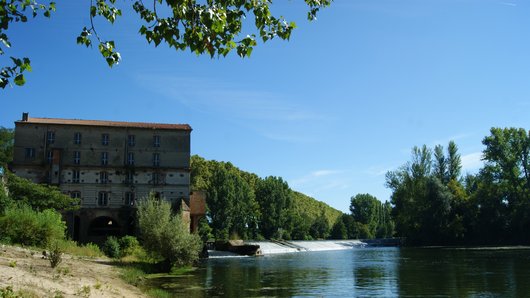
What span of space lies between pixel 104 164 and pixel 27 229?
28.7m

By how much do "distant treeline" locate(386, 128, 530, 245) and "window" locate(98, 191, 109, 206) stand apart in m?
53.1

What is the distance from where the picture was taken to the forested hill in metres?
86.4

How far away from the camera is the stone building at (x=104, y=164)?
179ft

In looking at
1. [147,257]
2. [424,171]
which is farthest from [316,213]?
[147,257]

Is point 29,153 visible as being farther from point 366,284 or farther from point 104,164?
point 366,284

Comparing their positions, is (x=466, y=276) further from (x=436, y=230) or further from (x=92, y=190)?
(x=436, y=230)

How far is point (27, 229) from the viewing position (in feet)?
93.6

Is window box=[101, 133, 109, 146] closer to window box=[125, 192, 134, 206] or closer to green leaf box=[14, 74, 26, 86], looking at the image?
window box=[125, 192, 134, 206]

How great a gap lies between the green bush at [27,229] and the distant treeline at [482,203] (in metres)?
65.8

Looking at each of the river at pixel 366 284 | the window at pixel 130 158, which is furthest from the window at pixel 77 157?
the river at pixel 366 284

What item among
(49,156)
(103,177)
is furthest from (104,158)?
(49,156)

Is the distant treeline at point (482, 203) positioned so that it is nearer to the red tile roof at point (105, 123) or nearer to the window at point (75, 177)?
the red tile roof at point (105, 123)

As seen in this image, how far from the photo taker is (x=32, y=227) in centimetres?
2891

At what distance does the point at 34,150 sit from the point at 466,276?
47299 mm
